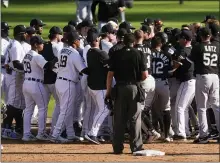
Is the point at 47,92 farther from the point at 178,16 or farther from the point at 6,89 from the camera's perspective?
the point at 178,16

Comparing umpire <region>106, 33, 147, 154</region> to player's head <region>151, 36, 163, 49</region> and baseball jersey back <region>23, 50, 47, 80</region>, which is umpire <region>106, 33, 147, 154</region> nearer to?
player's head <region>151, 36, 163, 49</region>

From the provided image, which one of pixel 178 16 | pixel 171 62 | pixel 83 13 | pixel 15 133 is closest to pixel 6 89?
pixel 15 133

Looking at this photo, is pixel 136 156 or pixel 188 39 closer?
pixel 136 156

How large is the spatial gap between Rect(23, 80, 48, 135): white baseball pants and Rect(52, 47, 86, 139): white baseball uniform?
1.08 ft

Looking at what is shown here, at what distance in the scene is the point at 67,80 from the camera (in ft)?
58.9

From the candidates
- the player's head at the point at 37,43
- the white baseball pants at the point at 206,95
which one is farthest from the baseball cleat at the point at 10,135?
the white baseball pants at the point at 206,95

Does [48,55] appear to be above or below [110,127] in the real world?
above

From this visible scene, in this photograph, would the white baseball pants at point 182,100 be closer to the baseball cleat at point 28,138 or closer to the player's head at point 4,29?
the baseball cleat at point 28,138

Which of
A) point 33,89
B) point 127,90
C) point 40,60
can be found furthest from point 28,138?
point 127,90

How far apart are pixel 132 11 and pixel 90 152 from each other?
25.4 metres

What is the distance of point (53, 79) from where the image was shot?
729 inches

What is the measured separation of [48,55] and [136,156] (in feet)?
10.9

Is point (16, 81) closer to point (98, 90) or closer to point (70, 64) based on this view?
point (70, 64)

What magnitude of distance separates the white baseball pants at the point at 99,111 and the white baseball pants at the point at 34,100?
3.07ft
